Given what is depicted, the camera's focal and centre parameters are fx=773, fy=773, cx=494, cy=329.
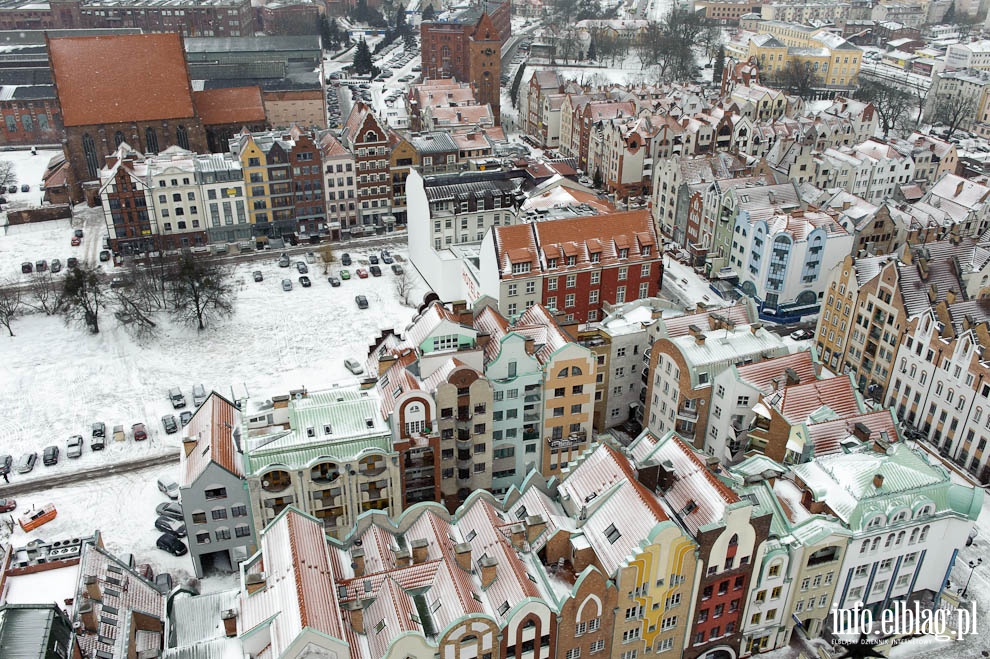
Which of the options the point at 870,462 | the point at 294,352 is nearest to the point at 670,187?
the point at 294,352

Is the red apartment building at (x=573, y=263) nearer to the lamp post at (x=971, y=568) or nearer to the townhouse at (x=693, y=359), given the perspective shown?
the townhouse at (x=693, y=359)

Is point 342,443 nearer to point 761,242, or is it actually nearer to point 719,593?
point 719,593

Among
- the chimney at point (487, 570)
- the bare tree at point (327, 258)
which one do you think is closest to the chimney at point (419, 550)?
the chimney at point (487, 570)

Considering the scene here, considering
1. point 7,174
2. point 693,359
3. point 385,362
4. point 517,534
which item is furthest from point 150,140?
point 517,534

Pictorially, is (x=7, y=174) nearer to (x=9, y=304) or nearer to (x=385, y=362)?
(x=9, y=304)

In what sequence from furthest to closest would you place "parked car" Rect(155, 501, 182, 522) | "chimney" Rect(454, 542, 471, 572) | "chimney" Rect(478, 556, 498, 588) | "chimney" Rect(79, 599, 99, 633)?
"parked car" Rect(155, 501, 182, 522) → "chimney" Rect(454, 542, 471, 572) → "chimney" Rect(478, 556, 498, 588) → "chimney" Rect(79, 599, 99, 633)

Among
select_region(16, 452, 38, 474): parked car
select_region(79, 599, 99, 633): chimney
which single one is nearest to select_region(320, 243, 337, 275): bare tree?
select_region(16, 452, 38, 474): parked car

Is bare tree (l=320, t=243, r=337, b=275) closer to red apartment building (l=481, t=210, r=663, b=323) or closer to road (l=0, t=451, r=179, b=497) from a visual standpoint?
red apartment building (l=481, t=210, r=663, b=323)
